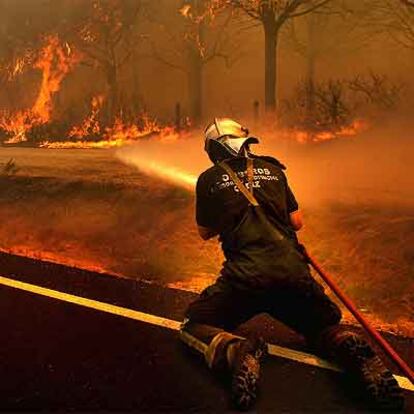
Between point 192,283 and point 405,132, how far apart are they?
9026 millimetres

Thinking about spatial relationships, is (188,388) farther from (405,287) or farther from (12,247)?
(12,247)

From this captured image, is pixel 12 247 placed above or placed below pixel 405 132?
below

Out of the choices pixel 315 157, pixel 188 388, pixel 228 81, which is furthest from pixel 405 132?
pixel 228 81

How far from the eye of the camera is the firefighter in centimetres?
359

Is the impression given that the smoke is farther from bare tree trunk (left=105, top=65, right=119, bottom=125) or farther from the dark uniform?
bare tree trunk (left=105, top=65, right=119, bottom=125)

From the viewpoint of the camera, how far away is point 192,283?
6152 mm

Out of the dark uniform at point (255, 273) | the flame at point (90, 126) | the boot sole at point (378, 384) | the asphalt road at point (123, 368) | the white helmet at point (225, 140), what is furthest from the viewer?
the flame at point (90, 126)

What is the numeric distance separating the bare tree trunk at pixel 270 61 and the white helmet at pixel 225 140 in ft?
37.9

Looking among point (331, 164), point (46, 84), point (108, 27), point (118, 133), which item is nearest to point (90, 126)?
point (118, 133)

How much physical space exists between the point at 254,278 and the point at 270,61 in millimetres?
13201

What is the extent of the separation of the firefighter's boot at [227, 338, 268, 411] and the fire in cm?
2239

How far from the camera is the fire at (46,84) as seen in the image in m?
26.7

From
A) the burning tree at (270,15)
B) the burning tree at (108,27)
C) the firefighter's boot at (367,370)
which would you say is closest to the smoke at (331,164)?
the burning tree at (270,15)

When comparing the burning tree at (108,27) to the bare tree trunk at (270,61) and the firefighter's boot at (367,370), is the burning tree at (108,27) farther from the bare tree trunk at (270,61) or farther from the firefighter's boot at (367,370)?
the firefighter's boot at (367,370)
